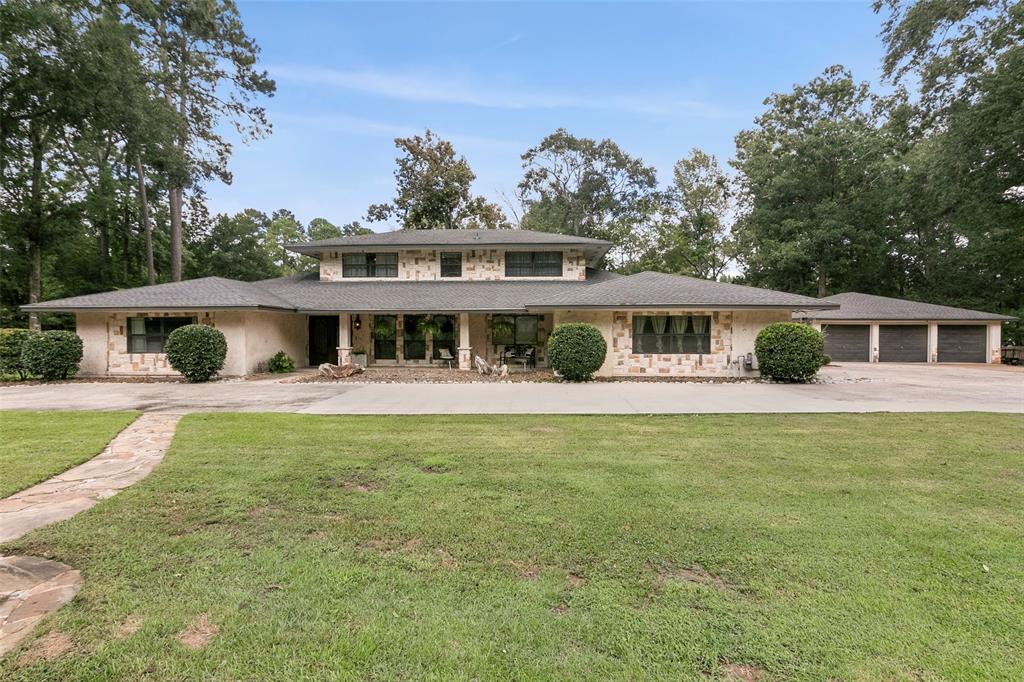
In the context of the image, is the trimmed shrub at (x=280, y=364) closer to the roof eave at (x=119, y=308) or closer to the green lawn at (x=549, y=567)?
the roof eave at (x=119, y=308)

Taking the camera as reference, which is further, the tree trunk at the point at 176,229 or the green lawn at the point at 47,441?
the tree trunk at the point at 176,229

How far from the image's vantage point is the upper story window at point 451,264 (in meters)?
18.9

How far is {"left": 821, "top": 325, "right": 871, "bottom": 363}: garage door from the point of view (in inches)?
848

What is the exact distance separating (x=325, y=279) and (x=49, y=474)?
1540 cm

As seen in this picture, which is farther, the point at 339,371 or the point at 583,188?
the point at 583,188

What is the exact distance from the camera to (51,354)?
43.2 ft

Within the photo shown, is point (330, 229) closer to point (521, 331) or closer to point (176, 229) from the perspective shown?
point (176, 229)

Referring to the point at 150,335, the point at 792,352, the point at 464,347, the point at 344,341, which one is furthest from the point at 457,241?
the point at 792,352

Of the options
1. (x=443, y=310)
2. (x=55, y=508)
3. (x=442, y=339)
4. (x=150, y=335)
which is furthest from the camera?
(x=442, y=339)

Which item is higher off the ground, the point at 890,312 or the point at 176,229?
the point at 176,229

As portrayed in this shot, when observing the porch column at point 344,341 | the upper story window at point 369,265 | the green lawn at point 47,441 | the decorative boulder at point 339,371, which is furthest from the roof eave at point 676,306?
the green lawn at point 47,441

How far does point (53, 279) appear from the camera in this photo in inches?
1006

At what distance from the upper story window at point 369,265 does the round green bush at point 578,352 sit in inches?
358

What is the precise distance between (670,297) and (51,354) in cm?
1881
